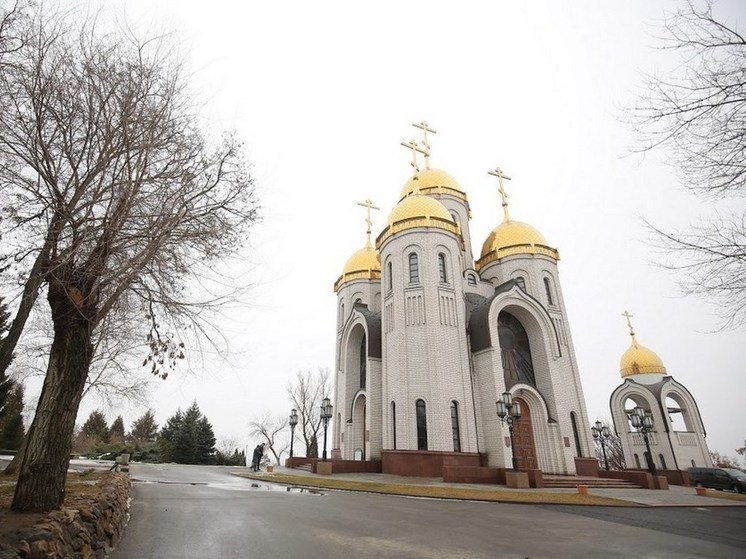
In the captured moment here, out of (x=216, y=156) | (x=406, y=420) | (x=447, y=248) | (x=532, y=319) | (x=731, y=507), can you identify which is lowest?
(x=731, y=507)

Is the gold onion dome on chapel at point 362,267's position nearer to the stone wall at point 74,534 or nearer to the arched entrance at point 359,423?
the arched entrance at point 359,423

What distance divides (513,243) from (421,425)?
13766mm

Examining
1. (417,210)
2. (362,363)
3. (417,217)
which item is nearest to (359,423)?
(362,363)

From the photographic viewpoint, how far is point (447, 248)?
23.6 m

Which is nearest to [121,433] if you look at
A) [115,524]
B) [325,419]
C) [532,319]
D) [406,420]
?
[325,419]

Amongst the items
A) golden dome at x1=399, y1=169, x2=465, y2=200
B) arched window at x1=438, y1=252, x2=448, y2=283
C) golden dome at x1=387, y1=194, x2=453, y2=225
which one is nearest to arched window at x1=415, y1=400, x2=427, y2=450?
arched window at x1=438, y1=252, x2=448, y2=283

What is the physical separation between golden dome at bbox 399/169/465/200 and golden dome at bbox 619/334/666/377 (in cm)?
1876

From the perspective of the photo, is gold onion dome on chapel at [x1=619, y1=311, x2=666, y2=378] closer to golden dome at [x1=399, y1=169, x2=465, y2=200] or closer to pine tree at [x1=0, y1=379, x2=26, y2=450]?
golden dome at [x1=399, y1=169, x2=465, y2=200]

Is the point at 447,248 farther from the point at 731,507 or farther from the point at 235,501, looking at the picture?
the point at 235,501

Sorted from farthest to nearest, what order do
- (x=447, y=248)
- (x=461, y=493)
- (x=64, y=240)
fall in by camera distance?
1. (x=447, y=248)
2. (x=461, y=493)
3. (x=64, y=240)

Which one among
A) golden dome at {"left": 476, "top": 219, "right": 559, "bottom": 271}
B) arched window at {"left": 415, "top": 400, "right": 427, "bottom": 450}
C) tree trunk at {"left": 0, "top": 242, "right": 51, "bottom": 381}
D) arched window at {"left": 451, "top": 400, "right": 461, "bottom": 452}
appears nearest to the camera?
tree trunk at {"left": 0, "top": 242, "right": 51, "bottom": 381}

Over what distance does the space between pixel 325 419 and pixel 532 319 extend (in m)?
12.9

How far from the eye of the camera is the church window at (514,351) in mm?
23531

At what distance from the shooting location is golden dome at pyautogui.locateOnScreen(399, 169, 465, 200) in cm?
3050
